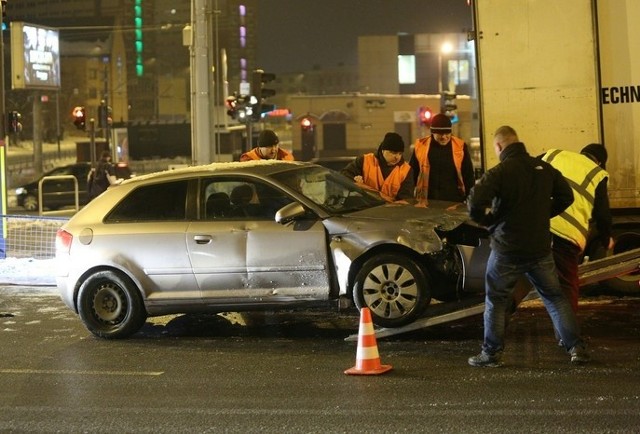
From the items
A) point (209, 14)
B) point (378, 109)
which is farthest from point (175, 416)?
point (378, 109)

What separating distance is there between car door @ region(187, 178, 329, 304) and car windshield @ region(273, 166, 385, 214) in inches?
9.7

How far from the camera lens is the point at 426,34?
80.4m

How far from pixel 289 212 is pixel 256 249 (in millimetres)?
479

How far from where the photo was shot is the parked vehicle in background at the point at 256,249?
8023 mm

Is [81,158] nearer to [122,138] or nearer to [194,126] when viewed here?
[122,138]

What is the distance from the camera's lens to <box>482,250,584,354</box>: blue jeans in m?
6.73

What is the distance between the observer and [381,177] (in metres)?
9.63

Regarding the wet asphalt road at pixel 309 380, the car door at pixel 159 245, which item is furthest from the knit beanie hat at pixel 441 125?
the car door at pixel 159 245

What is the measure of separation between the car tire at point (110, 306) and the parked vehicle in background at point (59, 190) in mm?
19589

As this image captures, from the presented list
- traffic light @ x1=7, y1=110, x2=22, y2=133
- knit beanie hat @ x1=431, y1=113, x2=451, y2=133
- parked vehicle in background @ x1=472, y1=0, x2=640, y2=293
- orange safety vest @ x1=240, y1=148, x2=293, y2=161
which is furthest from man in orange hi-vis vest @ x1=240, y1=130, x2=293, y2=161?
traffic light @ x1=7, y1=110, x2=22, y2=133

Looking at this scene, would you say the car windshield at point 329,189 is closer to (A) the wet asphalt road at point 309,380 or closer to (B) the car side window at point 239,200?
(B) the car side window at point 239,200

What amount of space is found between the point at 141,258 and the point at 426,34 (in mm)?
74256

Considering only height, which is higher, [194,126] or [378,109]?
[378,109]

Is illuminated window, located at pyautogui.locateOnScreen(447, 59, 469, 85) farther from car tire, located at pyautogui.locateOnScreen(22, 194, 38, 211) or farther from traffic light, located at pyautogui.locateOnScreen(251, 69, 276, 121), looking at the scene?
traffic light, located at pyautogui.locateOnScreen(251, 69, 276, 121)
